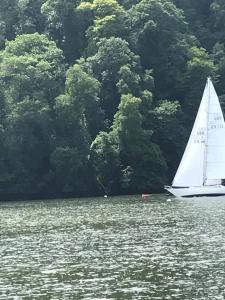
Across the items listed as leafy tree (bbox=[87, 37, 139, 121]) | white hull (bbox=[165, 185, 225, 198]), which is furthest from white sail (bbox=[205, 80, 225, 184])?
leafy tree (bbox=[87, 37, 139, 121])

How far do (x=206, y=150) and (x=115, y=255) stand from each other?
45729 millimetres

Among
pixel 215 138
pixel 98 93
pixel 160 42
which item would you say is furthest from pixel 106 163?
pixel 160 42

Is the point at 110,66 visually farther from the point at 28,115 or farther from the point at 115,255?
the point at 115,255

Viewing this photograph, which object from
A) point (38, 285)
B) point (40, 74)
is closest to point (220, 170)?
point (40, 74)

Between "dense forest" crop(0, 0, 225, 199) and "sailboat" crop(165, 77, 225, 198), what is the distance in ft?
39.2

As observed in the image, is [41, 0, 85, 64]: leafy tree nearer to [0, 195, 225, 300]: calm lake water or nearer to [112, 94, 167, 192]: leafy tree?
[112, 94, 167, 192]: leafy tree

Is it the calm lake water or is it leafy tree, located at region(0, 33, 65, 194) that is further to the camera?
leafy tree, located at region(0, 33, 65, 194)

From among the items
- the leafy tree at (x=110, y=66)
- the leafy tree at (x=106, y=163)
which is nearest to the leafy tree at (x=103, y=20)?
the leafy tree at (x=110, y=66)

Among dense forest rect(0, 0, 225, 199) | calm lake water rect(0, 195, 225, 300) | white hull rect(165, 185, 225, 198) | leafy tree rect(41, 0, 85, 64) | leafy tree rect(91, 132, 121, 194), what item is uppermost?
leafy tree rect(41, 0, 85, 64)

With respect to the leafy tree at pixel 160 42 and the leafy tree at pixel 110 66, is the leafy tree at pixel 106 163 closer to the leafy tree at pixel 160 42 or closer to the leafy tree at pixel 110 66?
the leafy tree at pixel 110 66

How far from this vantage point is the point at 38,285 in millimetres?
28297

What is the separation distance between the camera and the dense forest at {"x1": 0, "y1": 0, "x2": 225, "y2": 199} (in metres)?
91.3

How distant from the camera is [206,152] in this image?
7906 centimetres

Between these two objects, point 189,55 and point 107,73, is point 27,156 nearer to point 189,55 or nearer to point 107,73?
point 107,73
